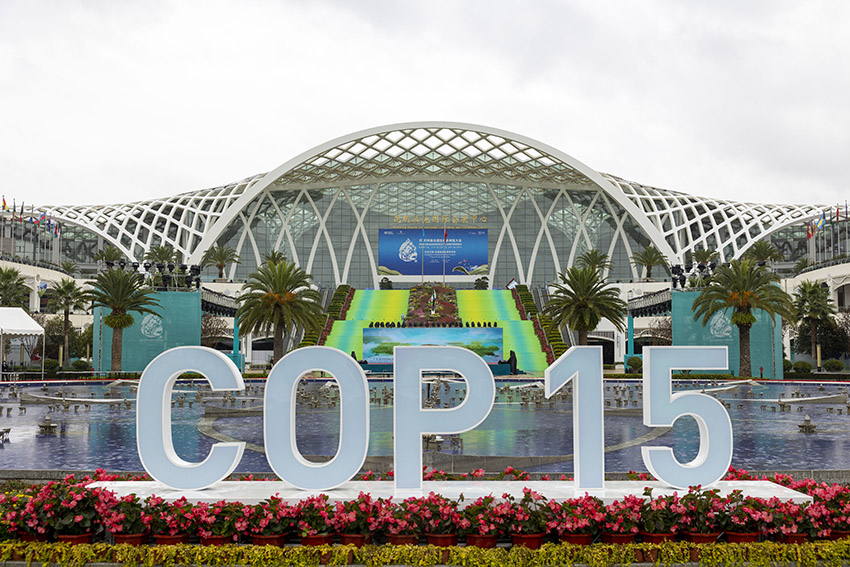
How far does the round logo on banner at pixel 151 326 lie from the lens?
153 ft

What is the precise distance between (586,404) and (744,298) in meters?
36.7

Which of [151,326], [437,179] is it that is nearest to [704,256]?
[437,179]

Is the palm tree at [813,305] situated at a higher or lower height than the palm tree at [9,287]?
lower

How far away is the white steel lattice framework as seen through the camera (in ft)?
253

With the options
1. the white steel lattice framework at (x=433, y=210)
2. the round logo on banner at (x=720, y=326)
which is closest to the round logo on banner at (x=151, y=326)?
the white steel lattice framework at (x=433, y=210)

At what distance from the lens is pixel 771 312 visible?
41.8 meters

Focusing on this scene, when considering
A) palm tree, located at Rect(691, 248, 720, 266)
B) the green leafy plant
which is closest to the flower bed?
the green leafy plant

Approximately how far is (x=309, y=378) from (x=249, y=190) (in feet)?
119

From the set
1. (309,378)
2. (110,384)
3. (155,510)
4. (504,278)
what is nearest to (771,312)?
(309,378)

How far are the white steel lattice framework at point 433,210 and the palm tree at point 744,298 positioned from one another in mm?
31207

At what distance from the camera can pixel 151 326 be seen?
46688 millimetres

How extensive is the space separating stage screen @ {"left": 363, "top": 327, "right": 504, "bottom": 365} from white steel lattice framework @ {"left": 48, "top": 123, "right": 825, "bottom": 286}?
83.6 ft

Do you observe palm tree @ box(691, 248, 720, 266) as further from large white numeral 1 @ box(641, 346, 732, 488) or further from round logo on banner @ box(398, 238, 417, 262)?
large white numeral 1 @ box(641, 346, 732, 488)

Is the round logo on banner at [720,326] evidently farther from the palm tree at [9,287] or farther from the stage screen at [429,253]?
the palm tree at [9,287]
